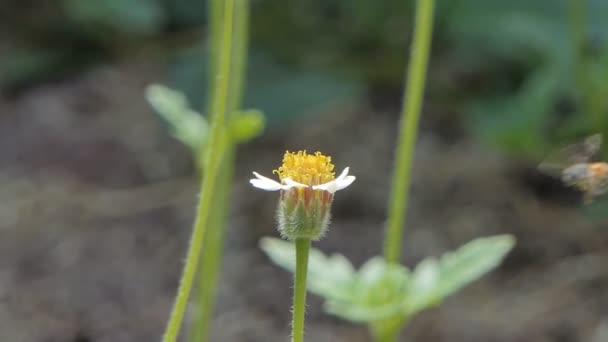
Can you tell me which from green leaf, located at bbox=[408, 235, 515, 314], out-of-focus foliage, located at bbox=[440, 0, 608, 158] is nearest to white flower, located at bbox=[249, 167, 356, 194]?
green leaf, located at bbox=[408, 235, 515, 314]

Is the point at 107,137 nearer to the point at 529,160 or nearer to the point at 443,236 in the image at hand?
the point at 443,236

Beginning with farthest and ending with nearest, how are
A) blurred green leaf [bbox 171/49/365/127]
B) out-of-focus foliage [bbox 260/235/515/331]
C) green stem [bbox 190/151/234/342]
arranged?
blurred green leaf [bbox 171/49/365/127], green stem [bbox 190/151/234/342], out-of-focus foliage [bbox 260/235/515/331]

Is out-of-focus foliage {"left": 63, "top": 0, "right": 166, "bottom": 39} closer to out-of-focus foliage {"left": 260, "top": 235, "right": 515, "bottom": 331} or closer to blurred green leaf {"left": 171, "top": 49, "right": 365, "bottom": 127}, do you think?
blurred green leaf {"left": 171, "top": 49, "right": 365, "bottom": 127}

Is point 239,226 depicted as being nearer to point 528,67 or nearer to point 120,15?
point 120,15

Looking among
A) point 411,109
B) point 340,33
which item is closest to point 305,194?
point 411,109

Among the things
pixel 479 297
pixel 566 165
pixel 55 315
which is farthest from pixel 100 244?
pixel 566 165

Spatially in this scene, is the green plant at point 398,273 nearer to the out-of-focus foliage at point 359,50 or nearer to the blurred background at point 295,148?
the blurred background at point 295,148

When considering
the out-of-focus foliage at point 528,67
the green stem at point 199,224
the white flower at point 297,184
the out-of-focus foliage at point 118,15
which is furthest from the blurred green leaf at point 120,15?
the white flower at point 297,184

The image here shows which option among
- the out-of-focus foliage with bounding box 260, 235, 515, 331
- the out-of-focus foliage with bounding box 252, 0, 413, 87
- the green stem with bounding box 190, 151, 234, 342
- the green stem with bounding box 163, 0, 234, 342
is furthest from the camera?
the out-of-focus foliage with bounding box 252, 0, 413, 87
